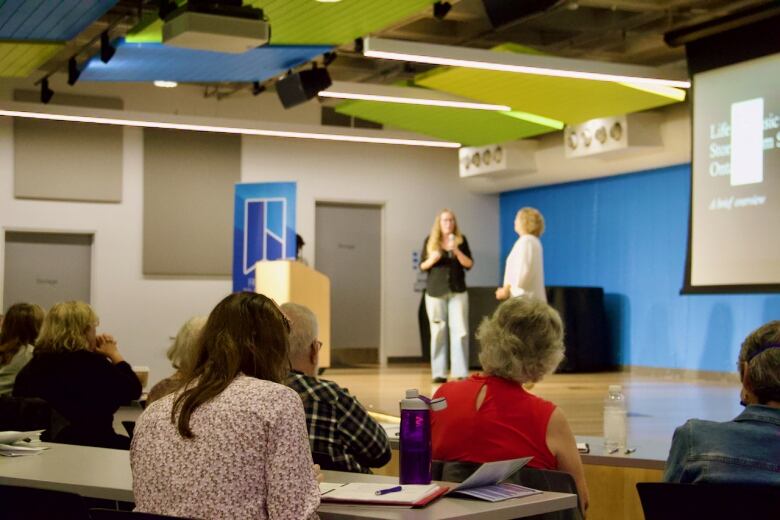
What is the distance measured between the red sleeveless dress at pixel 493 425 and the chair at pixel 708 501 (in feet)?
2.25

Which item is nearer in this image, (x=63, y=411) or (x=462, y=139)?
(x=63, y=411)

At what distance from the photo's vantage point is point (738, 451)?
2311 mm

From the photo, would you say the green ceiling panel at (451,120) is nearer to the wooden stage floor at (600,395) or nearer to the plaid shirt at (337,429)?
the wooden stage floor at (600,395)

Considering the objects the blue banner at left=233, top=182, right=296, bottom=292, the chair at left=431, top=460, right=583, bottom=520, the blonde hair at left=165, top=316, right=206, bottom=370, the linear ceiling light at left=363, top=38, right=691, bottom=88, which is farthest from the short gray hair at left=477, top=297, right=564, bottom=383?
the blue banner at left=233, top=182, right=296, bottom=292

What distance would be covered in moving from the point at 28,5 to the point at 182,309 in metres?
6.62

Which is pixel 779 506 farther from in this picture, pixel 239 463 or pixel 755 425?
pixel 239 463

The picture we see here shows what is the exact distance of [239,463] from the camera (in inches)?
83.0

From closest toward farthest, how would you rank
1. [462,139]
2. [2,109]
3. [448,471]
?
[448,471] < [2,109] < [462,139]

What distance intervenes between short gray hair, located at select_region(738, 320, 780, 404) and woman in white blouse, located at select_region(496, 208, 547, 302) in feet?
20.6

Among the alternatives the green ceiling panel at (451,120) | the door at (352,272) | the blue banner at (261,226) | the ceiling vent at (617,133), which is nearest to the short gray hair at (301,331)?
the blue banner at (261,226)

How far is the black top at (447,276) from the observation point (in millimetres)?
10398

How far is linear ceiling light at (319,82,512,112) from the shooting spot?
31.9 feet

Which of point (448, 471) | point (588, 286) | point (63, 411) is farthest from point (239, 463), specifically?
point (588, 286)

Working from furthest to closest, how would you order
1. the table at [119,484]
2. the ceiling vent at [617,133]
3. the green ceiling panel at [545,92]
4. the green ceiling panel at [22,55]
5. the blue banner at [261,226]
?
the ceiling vent at [617,133], the blue banner at [261,226], the green ceiling panel at [545,92], the green ceiling panel at [22,55], the table at [119,484]
